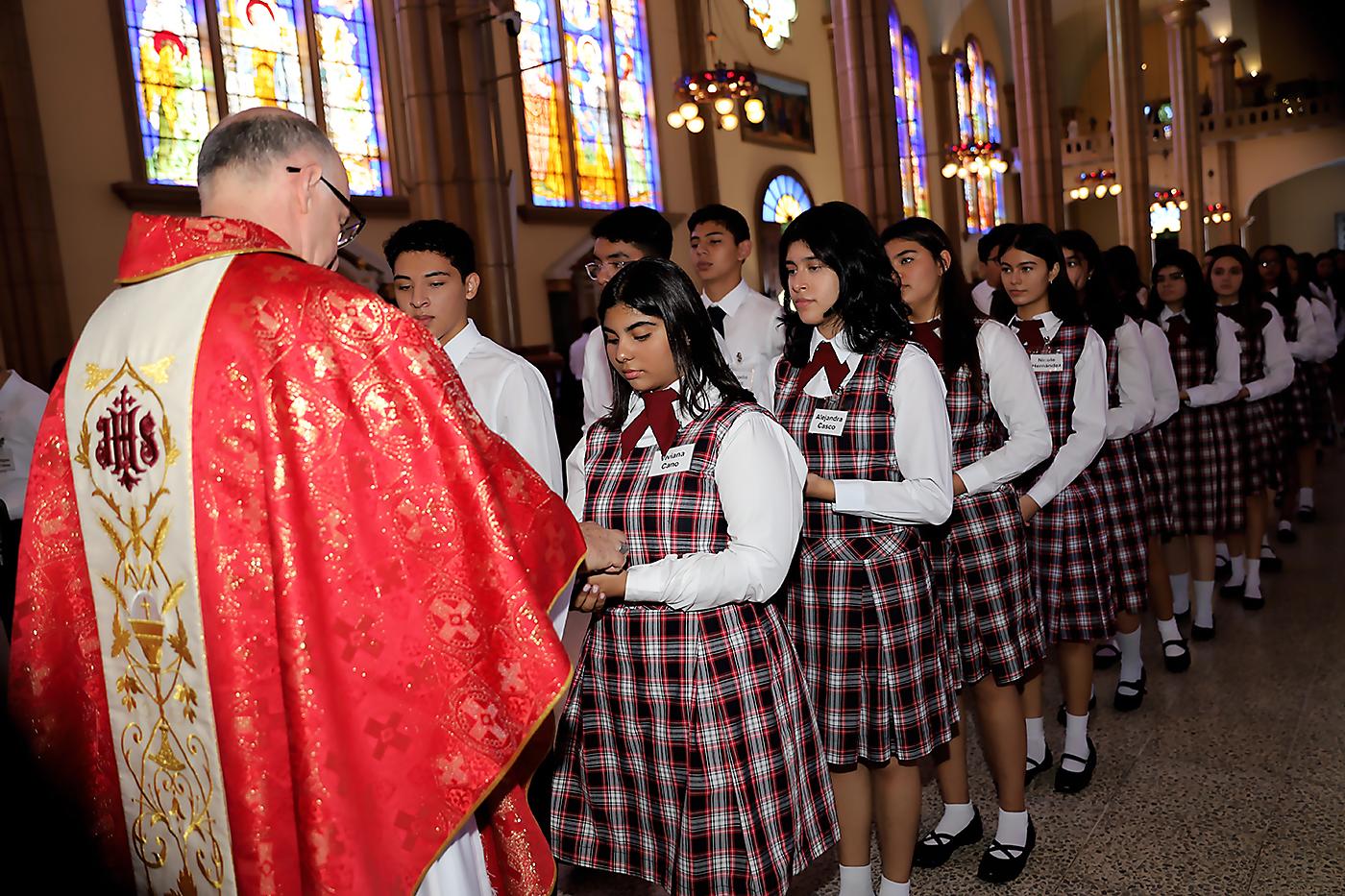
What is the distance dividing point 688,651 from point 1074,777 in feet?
6.35

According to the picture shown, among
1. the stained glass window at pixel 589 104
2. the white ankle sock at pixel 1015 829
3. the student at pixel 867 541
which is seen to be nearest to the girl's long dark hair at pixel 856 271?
the student at pixel 867 541

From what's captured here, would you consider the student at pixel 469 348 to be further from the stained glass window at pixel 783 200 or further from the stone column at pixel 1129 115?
the stone column at pixel 1129 115

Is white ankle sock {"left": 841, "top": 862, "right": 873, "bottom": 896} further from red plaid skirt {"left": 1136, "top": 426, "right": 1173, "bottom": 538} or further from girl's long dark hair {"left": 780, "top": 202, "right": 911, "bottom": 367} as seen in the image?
red plaid skirt {"left": 1136, "top": 426, "right": 1173, "bottom": 538}

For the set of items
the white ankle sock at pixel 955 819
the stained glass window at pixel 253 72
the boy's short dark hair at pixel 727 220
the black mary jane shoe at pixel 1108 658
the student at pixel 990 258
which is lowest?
the black mary jane shoe at pixel 1108 658

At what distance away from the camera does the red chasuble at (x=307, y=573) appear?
147cm

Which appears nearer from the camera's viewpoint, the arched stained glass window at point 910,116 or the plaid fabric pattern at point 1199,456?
the plaid fabric pattern at point 1199,456

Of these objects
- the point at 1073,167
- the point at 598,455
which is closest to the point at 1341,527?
the point at 598,455

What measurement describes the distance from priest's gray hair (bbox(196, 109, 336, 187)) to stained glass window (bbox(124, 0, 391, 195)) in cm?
980

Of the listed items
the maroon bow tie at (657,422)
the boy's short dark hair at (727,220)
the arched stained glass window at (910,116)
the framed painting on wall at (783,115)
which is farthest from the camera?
→ the arched stained glass window at (910,116)

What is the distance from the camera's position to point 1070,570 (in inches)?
132

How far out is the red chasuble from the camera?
58.0 inches

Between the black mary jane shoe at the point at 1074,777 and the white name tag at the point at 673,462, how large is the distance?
80.6 inches

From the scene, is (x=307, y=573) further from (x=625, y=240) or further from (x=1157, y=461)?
(x=1157, y=461)

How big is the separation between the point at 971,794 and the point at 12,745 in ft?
9.23
